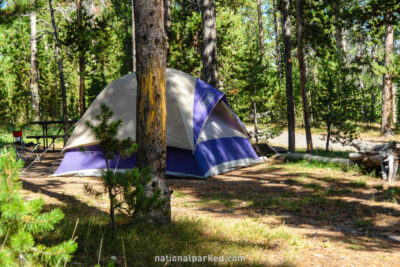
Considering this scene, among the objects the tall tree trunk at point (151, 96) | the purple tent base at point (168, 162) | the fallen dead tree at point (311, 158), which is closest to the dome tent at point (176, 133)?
the purple tent base at point (168, 162)

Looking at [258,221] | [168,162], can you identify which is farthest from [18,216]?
[168,162]

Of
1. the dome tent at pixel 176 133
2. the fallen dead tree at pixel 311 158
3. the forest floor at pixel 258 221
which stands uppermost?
the dome tent at pixel 176 133

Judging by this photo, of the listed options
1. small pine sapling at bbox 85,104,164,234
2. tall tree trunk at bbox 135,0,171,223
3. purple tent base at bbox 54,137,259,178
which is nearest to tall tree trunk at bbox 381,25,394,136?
purple tent base at bbox 54,137,259,178

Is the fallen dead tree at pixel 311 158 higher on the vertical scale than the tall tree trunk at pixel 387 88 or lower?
lower

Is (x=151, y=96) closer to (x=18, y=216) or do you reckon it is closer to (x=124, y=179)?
(x=124, y=179)

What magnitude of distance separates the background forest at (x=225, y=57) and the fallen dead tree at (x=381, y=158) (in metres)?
3.76

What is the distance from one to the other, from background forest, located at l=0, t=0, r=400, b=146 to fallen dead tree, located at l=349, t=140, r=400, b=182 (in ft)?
12.4

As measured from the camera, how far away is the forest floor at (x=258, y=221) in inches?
146

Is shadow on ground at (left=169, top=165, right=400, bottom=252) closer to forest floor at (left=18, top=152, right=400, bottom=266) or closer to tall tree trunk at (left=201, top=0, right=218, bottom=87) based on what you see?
forest floor at (left=18, top=152, right=400, bottom=266)

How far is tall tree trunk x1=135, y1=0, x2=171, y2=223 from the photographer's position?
14.0 ft

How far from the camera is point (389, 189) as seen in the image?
700cm

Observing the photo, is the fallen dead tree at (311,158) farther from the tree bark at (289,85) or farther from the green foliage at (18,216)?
the green foliage at (18,216)

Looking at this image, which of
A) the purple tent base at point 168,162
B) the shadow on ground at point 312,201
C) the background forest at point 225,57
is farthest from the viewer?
the background forest at point 225,57

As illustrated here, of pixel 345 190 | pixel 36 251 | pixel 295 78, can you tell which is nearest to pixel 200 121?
pixel 345 190
